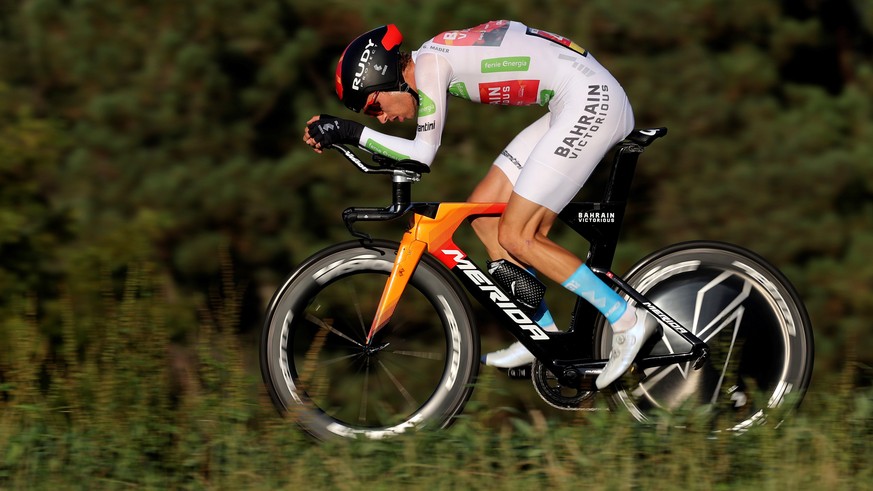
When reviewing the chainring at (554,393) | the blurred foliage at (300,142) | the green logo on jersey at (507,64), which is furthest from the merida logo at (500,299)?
the blurred foliage at (300,142)

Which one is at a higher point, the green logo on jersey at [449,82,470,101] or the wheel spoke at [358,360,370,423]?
the green logo on jersey at [449,82,470,101]

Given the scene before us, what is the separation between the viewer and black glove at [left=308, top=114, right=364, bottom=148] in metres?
4.66

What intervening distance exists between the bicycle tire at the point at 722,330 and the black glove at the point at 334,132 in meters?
1.38

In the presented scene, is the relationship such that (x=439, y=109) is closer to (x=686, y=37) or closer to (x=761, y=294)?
(x=761, y=294)

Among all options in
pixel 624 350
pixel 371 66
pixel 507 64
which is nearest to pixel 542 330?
pixel 624 350

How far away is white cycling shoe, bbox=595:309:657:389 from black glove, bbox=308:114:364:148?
1.40 metres

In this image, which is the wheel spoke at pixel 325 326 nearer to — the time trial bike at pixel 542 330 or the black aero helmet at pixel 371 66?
the time trial bike at pixel 542 330

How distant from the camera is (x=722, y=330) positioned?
513 centimetres

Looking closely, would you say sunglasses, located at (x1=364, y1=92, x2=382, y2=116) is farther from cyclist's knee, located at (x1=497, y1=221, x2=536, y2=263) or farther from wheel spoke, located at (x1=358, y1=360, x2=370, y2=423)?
wheel spoke, located at (x1=358, y1=360, x2=370, y2=423)

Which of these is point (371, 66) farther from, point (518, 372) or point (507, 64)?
point (518, 372)

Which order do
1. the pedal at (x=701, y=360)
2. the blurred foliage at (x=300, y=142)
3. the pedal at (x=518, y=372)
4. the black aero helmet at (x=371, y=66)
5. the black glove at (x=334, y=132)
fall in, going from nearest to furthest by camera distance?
the black glove at (x=334, y=132)
the black aero helmet at (x=371, y=66)
the pedal at (x=701, y=360)
the pedal at (x=518, y=372)
the blurred foliage at (x=300, y=142)

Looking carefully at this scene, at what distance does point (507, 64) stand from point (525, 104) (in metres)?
0.19

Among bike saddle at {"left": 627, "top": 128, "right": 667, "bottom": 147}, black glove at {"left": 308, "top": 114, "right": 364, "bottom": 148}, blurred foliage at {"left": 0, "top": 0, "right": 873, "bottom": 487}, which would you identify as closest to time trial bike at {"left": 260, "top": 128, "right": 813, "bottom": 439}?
bike saddle at {"left": 627, "top": 128, "right": 667, "bottom": 147}

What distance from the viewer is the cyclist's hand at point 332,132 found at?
4.66 meters
